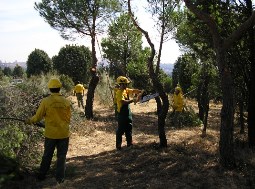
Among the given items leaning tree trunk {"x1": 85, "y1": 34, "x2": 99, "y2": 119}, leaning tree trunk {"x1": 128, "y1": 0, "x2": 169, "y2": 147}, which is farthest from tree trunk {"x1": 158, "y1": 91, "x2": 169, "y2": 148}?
leaning tree trunk {"x1": 85, "y1": 34, "x2": 99, "y2": 119}

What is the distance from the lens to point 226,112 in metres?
7.34

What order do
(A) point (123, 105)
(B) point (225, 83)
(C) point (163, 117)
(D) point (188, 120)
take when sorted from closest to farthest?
(B) point (225, 83), (C) point (163, 117), (A) point (123, 105), (D) point (188, 120)

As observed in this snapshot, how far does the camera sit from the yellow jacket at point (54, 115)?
6680mm

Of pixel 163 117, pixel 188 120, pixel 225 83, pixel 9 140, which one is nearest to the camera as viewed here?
pixel 225 83

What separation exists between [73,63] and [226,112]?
29310 millimetres


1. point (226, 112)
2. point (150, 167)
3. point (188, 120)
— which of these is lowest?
point (150, 167)

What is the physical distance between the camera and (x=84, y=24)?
723 inches

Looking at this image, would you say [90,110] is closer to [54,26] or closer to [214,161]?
[54,26]

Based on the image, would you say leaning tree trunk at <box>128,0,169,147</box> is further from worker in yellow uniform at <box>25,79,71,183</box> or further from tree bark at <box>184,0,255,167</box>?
worker in yellow uniform at <box>25,79,71,183</box>

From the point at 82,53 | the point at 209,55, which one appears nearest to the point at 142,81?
the point at 82,53

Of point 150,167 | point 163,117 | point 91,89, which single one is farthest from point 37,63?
point 150,167

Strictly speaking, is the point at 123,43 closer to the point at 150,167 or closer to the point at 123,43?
the point at 123,43

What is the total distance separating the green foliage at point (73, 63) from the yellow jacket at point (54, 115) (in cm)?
2889

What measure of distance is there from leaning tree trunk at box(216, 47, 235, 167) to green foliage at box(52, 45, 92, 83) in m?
Answer: 28.8
